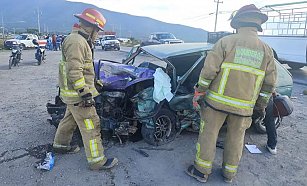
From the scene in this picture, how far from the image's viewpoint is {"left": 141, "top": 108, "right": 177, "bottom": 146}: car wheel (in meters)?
3.97

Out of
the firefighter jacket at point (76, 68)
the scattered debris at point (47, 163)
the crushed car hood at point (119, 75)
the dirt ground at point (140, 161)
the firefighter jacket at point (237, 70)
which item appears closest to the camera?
the firefighter jacket at point (237, 70)

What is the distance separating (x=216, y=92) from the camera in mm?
3012

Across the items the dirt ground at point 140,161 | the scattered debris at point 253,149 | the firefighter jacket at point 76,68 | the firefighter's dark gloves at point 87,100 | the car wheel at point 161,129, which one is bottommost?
the dirt ground at point 140,161

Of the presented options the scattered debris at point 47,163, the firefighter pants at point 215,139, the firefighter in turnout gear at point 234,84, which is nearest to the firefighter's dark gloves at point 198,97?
the firefighter in turnout gear at point 234,84

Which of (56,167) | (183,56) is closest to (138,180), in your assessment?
(56,167)

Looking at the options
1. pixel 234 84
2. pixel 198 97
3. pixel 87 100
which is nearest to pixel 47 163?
pixel 87 100

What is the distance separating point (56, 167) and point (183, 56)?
2412 mm

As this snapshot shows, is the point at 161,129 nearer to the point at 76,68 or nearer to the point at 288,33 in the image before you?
the point at 76,68

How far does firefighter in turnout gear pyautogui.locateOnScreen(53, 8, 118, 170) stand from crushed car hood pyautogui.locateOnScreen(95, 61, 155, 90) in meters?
0.73

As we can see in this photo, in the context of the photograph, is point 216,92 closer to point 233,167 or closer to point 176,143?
point 233,167

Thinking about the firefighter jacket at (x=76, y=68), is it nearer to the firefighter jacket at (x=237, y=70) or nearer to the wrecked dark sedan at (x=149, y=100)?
the wrecked dark sedan at (x=149, y=100)

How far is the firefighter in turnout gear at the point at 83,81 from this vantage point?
3027mm

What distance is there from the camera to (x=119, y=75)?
4.26 m

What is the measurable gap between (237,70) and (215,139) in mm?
838
